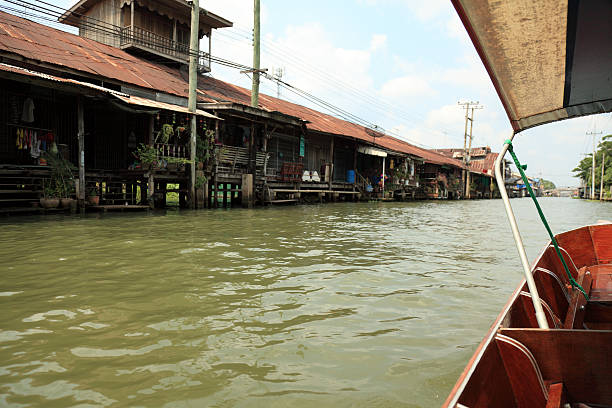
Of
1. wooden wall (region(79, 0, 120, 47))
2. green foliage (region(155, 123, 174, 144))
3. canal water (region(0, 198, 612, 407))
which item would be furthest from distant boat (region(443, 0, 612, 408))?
wooden wall (region(79, 0, 120, 47))

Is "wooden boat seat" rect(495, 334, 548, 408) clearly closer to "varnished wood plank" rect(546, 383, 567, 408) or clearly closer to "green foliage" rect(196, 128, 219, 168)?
"varnished wood plank" rect(546, 383, 567, 408)

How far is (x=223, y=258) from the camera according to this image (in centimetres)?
556

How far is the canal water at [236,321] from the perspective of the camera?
7.45 ft

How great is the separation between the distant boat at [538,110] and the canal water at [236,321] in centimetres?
53

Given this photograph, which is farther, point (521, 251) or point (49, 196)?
point (49, 196)

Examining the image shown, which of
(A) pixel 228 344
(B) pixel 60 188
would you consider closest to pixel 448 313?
(A) pixel 228 344

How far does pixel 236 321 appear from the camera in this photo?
3.26 m

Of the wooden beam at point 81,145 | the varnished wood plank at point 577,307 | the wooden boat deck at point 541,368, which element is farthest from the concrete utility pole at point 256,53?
the wooden boat deck at point 541,368

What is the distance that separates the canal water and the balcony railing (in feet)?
37.4

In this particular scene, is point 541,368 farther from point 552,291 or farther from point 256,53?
point 256,53

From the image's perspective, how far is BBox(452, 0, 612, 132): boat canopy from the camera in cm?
203

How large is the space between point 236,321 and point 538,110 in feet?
9.63

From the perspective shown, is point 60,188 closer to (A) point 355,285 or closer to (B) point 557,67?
(A) point 355,285

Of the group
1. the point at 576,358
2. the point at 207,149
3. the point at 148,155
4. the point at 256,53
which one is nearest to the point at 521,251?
the point at 576,358
